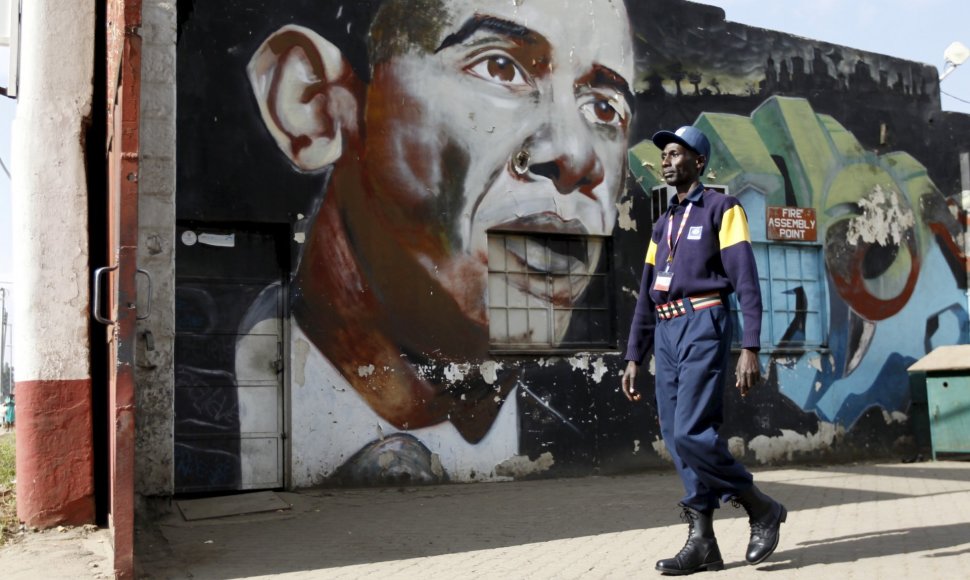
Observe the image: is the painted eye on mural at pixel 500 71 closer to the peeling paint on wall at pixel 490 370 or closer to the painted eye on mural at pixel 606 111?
the painted eye on mural at pixel 606 111

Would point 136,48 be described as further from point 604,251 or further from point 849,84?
point 849,84

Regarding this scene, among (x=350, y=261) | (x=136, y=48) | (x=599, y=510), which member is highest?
(x=136, y=48)

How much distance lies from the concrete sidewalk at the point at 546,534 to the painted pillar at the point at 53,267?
739 millimetres

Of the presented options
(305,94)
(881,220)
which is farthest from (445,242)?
(881,220)

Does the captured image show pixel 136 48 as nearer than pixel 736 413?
Yes

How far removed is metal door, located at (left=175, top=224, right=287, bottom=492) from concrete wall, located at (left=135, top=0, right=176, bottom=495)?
2.48ft

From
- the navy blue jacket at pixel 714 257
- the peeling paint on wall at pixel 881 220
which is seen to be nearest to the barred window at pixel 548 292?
the peeling paint on wall at pixel 881 220

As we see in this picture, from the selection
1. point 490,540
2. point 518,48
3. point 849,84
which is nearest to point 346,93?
point 518,48

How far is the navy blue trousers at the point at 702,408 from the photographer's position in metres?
4.70

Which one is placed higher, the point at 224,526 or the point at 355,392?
the point at 355,392

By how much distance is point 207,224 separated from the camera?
866cm

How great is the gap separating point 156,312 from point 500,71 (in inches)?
168

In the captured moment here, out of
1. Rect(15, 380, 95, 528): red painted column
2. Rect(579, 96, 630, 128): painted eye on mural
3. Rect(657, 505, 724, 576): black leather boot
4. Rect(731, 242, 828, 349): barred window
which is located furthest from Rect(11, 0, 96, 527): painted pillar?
Rect(731, 242, 828, 349): barred window

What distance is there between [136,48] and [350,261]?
164 inches
